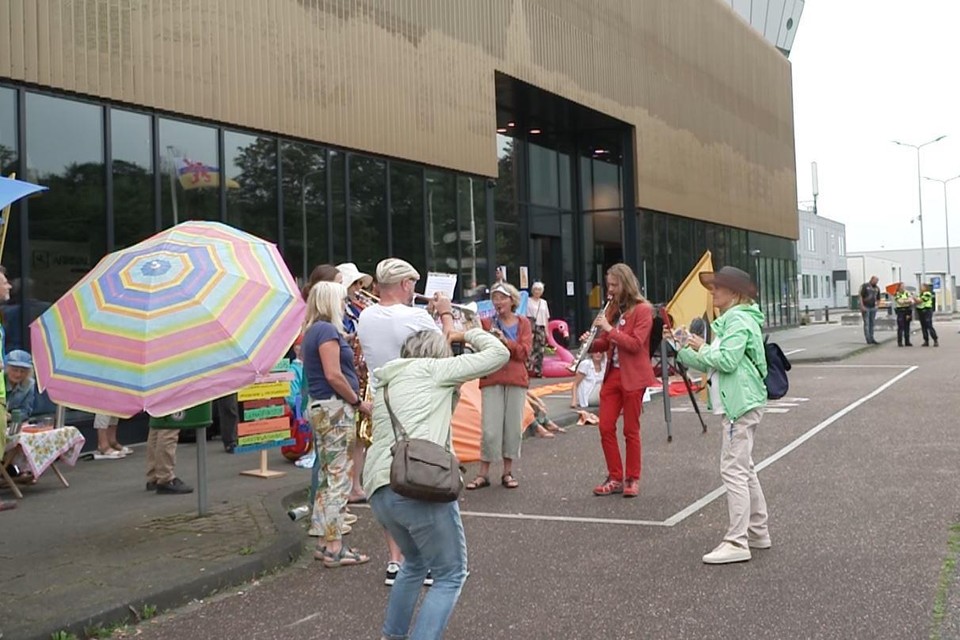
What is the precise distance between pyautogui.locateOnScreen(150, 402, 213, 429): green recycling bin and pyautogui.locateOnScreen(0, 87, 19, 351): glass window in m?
3.55

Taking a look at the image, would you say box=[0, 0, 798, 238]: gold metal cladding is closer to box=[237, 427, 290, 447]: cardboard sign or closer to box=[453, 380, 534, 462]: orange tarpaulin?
box=[237, 427, 290, 447]: cardboard sign

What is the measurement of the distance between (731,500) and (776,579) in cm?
68

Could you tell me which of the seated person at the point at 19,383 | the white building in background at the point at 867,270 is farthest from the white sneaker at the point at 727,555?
the white building in background at the point at 867,270

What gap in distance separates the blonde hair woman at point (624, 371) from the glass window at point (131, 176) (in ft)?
21.9

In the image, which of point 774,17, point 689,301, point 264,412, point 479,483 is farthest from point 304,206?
point 774,17

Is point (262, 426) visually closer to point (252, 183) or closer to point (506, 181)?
point (252, 183)

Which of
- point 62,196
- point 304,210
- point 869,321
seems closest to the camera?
point 62,196

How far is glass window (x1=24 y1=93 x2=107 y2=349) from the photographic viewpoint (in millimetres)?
10828

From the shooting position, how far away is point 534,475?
938 cm

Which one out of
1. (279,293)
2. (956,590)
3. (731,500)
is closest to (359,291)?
(279,293)

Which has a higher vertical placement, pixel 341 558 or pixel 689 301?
pixel 689 301

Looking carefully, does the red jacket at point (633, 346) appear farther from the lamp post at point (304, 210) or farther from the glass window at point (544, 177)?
the glass window at point (544, 177)

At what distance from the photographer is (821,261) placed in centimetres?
7881

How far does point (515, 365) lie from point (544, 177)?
18.3 metres
